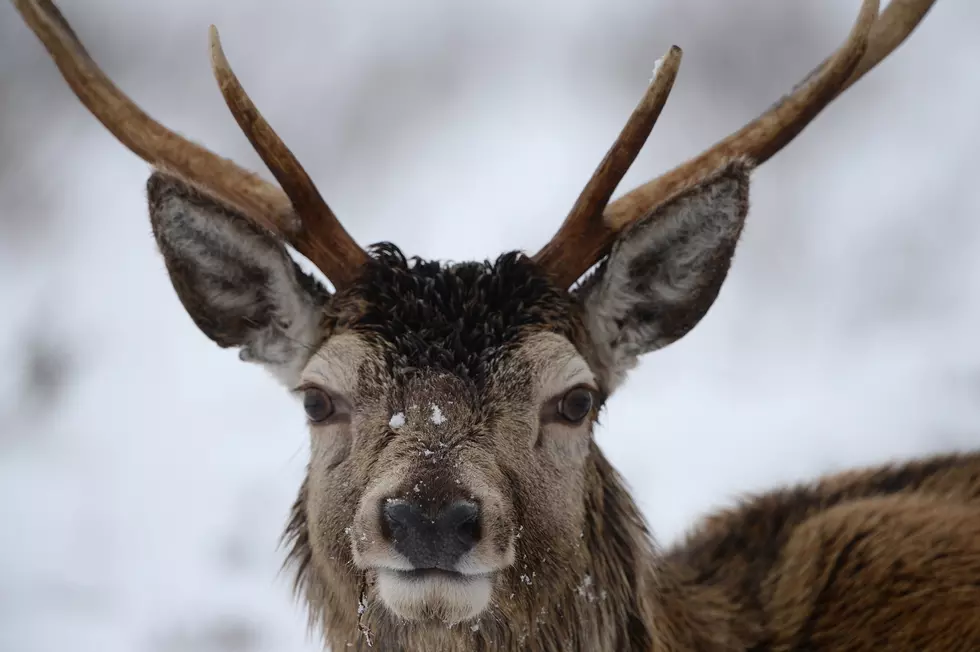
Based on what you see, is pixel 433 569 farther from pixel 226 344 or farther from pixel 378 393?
pixel 226 344

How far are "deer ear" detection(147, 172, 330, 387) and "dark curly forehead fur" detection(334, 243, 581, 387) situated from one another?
200mm

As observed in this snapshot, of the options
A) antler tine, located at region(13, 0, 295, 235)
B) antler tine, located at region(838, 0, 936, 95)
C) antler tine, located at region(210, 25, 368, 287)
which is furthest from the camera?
antler tine, located at region(838, 0, 936, 95)

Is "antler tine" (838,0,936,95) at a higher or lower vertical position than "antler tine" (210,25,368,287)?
higher

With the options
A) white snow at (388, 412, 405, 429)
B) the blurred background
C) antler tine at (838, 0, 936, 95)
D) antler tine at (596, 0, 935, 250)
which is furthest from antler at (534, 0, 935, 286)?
the blurred background

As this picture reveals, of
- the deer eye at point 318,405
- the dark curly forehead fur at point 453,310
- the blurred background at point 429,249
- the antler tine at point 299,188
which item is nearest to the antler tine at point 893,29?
the dark curly forehead fur at point 453,310

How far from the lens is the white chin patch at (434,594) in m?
2.59

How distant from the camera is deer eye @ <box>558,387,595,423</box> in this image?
3.05 metres

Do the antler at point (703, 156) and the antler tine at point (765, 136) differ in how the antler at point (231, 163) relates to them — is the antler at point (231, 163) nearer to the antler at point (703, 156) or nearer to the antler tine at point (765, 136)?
the antler at point (703, 156)

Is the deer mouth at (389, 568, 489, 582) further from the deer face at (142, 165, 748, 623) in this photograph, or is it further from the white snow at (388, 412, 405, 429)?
the white snow at (388, 412, 405, 429)

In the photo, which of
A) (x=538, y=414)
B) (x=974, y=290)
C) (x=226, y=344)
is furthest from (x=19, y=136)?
(x=974, y=290)

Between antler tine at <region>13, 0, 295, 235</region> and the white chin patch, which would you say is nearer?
the white chin patch

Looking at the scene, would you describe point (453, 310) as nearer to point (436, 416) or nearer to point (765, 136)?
point (436, 416)

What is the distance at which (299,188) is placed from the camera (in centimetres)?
337

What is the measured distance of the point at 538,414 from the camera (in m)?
2.99
